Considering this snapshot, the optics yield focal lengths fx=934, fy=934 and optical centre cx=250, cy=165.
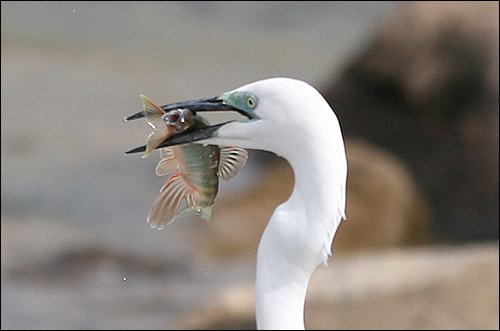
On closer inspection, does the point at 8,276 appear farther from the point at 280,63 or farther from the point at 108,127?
the point at 280,63

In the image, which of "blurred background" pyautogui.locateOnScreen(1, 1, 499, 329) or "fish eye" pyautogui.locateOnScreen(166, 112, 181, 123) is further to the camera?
"blurred background" pyautogui.locateOnScreen(1, 1, 499, 329)

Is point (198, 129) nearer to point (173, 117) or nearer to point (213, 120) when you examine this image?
point (173, 117)

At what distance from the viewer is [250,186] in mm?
3451

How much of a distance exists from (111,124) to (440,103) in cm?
135

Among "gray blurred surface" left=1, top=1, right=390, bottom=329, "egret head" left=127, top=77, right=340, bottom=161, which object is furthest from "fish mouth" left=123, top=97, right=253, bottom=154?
"gray blurred surface" left=1, top=1, right=390, bottom=329

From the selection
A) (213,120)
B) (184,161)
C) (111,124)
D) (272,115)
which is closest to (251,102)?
(272,115)

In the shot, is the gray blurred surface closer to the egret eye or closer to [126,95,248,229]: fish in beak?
[126,95,248,229]: fish in beak

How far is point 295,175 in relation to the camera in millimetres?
730

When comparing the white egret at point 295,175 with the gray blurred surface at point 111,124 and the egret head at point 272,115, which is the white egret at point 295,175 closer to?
the egret head at point 272,115

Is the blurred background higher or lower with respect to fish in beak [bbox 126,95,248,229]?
higher

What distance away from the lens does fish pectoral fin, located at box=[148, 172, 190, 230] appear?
815 millimetres

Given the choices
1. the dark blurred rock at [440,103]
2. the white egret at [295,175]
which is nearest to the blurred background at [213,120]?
the dark blurred rock at [440,103]

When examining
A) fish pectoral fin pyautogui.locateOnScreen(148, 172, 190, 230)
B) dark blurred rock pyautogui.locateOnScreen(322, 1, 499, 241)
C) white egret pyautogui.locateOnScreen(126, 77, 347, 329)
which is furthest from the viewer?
dark blurred rock pyautogui.locateOnScreen(322, 1, 499, 241)

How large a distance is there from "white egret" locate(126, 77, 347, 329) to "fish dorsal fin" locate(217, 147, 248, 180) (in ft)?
0.31
